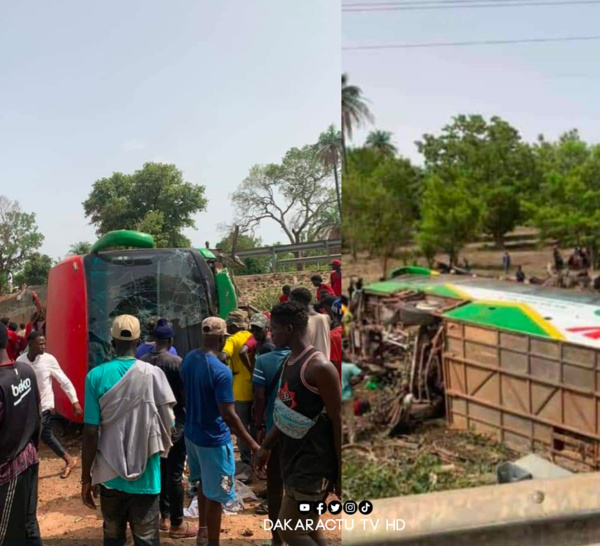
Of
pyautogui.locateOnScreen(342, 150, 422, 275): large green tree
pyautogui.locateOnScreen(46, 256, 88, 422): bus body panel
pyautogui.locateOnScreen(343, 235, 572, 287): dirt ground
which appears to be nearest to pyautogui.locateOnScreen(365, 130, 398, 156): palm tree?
pyautogui.locateOnScreen(342, 150, 422, 275): large green tree

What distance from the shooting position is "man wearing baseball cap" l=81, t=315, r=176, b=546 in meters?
2.40

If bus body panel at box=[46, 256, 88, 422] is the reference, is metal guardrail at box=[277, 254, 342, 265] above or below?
above

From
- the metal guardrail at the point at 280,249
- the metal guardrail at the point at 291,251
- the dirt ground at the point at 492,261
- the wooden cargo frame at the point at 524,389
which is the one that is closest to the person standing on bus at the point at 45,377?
the dirt ground at the point at 492,261

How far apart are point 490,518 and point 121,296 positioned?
3.02m

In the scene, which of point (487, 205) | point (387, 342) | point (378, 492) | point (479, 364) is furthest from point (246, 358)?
point (487, 205)

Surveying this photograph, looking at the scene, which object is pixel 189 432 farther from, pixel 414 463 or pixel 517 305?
pixel 517 305

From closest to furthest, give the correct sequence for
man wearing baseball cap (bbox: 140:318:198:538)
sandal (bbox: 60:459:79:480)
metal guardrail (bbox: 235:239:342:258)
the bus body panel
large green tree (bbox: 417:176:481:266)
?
man wearing baseball cap (bbox: 140:318:198:538), large green tree (bbox: 417:176:481:266), sandal (bbox: 60:459:79:480), the bus body panel, metal guardrail (bbox: 235:239:342:258)

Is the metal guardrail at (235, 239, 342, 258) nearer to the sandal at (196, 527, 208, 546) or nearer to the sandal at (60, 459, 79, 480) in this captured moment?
the sandal at (60, 459, 79, 480)

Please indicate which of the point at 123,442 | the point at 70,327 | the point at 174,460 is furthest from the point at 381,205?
the point at 70,327

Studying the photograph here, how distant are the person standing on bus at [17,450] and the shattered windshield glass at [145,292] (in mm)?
1905

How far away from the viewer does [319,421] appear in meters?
2.25

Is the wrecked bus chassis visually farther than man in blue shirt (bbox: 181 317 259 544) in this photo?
Yes

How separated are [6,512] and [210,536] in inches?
34.9

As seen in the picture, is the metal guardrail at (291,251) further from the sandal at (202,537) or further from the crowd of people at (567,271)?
the sandal at (202,537)
